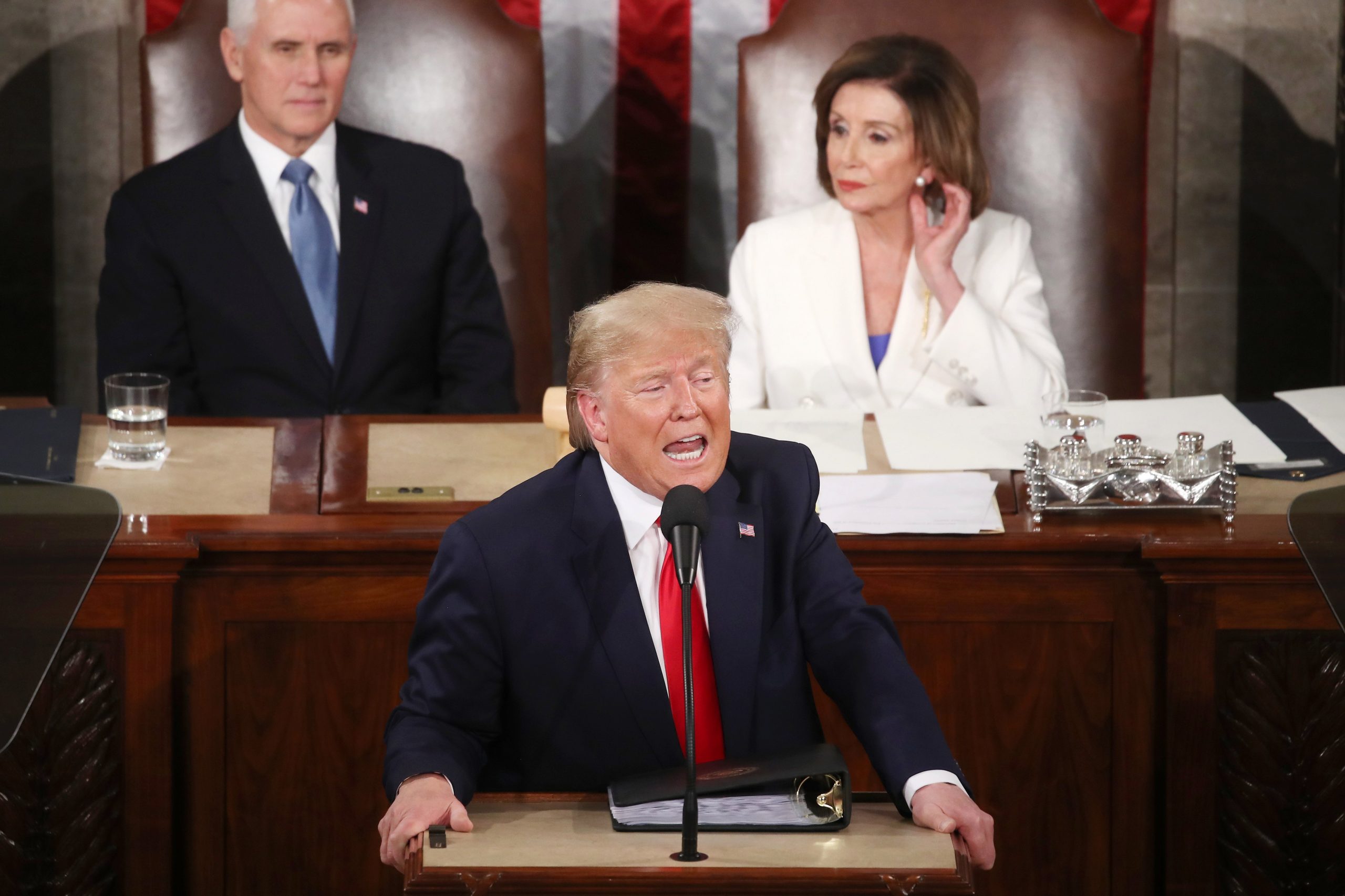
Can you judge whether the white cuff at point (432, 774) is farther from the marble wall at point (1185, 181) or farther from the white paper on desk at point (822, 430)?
the marble wall at point (1185, 181)

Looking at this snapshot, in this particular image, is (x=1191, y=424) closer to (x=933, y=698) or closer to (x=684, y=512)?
(x=933, y=698)

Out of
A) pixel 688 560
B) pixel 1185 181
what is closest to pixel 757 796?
pixel 688 560

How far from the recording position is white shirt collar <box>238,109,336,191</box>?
12.8 ft

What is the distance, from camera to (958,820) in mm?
1770

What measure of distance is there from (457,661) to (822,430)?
1.26 metres

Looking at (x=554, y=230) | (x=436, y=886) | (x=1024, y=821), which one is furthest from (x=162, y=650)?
(x=554, y=230)

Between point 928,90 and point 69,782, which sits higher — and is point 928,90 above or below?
above

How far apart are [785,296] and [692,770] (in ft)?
7.53

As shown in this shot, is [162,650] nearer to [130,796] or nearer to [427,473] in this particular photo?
[130,796]

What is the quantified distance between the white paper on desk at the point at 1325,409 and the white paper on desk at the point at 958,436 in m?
0.39

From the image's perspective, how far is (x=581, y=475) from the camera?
2092mm

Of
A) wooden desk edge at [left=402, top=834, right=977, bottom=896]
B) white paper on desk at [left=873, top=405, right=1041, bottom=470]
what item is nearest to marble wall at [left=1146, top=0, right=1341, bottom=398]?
white paper on desk at [left=873, top=405, right=1041, bottom=470]

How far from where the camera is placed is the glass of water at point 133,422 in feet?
9.50

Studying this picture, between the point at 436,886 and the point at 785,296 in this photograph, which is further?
the point at 785,296
